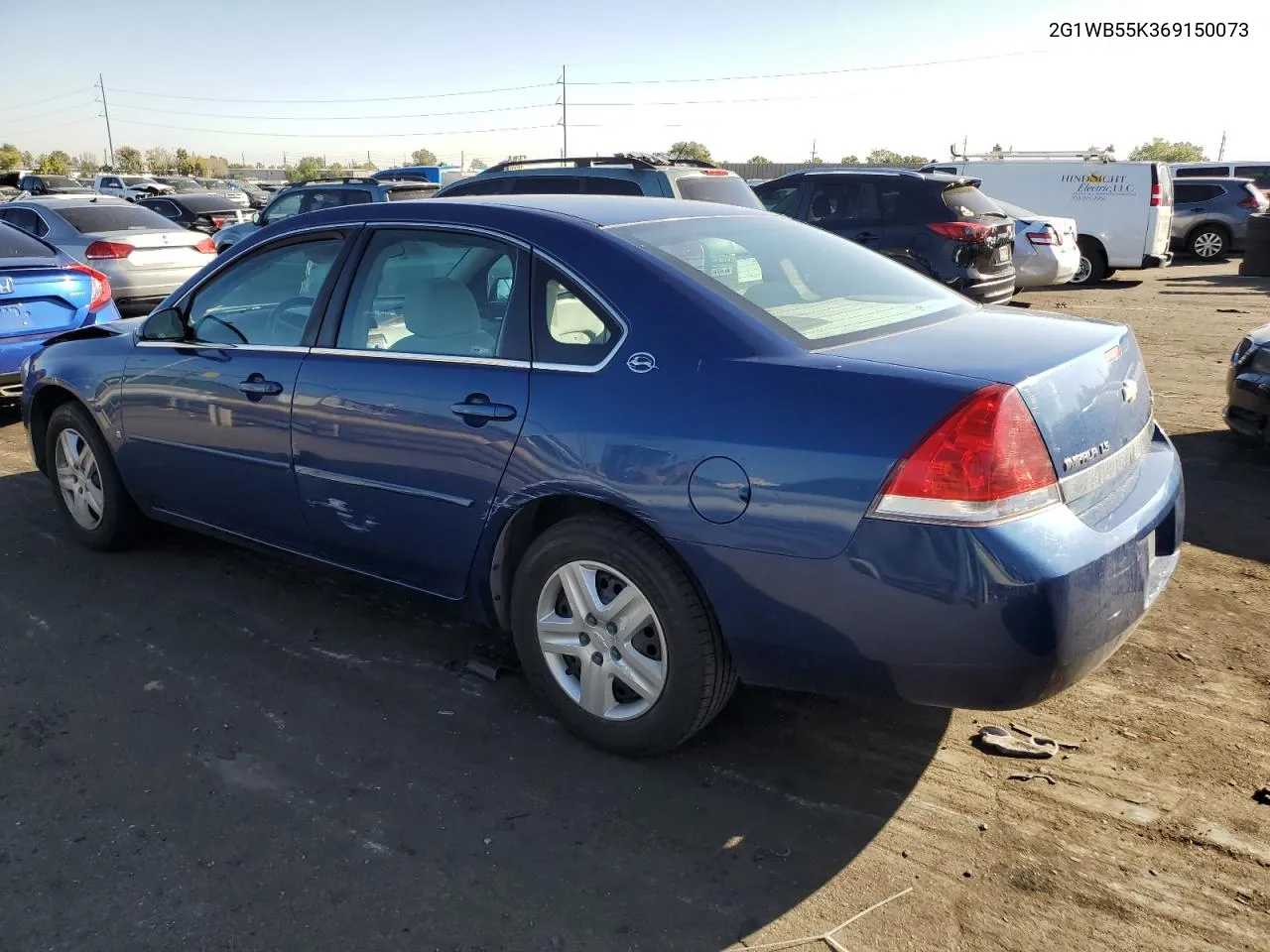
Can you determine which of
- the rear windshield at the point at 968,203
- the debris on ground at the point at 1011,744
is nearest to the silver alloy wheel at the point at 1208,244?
the rear windshield at the point at 968,203

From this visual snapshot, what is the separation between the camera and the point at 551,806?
297 centimetres

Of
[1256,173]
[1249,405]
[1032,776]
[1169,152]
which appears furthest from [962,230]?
[1169,152]

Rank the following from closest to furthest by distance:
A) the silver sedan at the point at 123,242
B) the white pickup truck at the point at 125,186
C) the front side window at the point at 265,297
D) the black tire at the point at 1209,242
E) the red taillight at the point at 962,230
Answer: the front side window at the point at 265,297
the red taillight at the point at 962,230
the silver sedan at the point at 123,242
the black tire at the point at 1209,242
the white pickup truck at the point at 125,186

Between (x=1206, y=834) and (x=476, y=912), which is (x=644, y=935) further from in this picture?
(x=1206, y=834)

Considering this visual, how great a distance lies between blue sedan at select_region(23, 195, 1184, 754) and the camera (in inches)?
100

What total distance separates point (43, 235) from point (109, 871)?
1130cm

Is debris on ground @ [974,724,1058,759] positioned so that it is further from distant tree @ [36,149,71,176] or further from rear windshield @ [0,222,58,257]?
distant tree @ [36,149,71,176]

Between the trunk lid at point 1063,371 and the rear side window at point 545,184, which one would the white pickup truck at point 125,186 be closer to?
the rear side window at point 545,184

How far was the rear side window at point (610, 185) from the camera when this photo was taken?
8.97 m

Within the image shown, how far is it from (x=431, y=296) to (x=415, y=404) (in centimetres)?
47

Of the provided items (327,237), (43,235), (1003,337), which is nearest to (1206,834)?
(1003,337)

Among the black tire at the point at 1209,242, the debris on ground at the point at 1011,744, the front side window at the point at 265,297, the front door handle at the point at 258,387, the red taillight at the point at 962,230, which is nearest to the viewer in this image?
the debris on ground at the point at 1011,744

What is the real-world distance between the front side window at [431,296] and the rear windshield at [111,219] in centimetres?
932

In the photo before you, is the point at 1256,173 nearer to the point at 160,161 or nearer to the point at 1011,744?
the point at 1011,744
